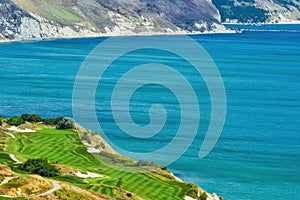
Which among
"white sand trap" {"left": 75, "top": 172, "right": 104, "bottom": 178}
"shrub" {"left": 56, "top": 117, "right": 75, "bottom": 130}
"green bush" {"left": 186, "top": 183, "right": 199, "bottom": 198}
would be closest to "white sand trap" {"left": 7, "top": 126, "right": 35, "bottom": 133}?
"shrub" {"left": 56, "top": 117, "right": 75, "bottom": 130}

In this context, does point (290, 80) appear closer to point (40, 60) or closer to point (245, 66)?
point (245, 66)

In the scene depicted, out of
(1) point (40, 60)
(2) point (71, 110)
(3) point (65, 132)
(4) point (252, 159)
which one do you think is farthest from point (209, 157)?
(1) point (40, 60)

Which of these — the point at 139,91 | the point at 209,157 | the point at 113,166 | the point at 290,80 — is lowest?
the point at 113,166

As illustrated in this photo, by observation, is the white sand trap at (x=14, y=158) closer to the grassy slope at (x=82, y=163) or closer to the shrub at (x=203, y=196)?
the grassy slope at (x=82, y=163)

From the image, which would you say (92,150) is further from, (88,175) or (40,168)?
(40,168)

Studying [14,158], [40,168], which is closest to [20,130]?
[14,158]
